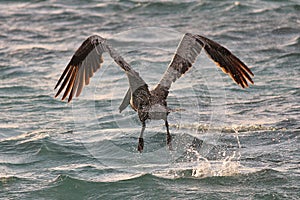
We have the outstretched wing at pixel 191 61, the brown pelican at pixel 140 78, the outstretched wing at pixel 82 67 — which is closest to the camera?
the brown pelican at pixel 140 78

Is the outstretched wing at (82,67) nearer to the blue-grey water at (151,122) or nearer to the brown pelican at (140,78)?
the brown pelican at (140,78)

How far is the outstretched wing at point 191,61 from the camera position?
8.33 meters

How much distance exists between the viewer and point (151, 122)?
36.3 feet

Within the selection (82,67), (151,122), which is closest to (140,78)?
(82,67)

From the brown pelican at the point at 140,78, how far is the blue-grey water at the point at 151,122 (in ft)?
3.11

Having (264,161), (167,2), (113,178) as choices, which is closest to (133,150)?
(113,178)

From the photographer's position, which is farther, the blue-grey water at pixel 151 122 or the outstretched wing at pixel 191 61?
the blue-grey water at pixel 151 122

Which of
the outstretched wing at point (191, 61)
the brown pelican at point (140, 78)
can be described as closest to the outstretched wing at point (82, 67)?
the brown pelican at point (140, 78)

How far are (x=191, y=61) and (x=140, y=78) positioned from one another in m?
0.63

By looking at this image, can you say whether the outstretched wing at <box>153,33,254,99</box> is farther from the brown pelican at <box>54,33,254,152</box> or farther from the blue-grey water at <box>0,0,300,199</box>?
the blue-grey water at <box>0,0,300,199</box>

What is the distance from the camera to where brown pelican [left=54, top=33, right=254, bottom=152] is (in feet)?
26.7

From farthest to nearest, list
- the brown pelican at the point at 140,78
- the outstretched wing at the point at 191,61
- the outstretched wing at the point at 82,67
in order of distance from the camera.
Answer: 1. the outstretched wing at the point at 82,67
2. the outstretched wing at the point at 191,61
3. the brown pelican at the point at 140,78

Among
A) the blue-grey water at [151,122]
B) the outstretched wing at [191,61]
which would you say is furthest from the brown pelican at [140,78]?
the blue-grey water at [151,122]

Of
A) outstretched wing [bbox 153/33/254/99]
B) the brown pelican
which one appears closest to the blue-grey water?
the brown pelican
